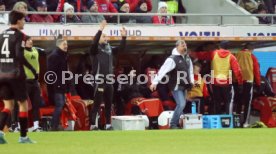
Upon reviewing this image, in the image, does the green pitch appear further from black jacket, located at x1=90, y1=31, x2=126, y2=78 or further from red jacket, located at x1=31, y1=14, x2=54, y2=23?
red jacket, located at x1=31, y1=14, x2=54, y2=23

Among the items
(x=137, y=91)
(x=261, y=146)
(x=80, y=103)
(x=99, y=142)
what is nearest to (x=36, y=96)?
(x=80, y=103)

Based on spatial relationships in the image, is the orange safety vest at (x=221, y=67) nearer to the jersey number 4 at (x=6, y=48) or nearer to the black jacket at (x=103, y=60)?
the black jacket at (x=103, y=60)

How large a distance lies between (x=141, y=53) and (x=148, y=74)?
75.7 inches

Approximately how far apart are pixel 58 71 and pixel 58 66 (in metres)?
0.15

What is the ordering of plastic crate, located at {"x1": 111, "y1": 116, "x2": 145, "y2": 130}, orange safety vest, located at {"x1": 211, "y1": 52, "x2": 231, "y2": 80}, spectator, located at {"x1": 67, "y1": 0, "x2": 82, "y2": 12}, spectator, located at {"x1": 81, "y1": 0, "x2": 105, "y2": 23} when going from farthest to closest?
spectator, located at {"x1": 67, "y1": 0, "x2": 82, "y2": 12}, spectator, located at {"x1": 81, "y1": 0, "x2": 105, "y2": 23}, orange safety vest, located at {"x1": 211, "y1": 52, "x2": 231, "y2": 80}, plastic crate, located at {"x1": 111, "y1": 116, "x2": 145, "y2": 130}

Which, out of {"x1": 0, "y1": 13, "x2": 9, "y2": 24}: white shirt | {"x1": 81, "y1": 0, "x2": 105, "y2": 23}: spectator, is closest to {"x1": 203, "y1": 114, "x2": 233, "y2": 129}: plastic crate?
{"x1": 81, "y1": 0, "x2": 105, "y2": 23}: spectator

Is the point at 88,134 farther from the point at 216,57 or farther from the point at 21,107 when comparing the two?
the point at 216,57

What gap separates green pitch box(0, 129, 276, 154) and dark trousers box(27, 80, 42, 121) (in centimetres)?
221

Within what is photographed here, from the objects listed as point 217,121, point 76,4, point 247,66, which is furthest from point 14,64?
point 247,66

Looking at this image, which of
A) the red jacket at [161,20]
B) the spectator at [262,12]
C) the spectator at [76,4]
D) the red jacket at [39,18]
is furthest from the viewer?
the spectator at [262,12]

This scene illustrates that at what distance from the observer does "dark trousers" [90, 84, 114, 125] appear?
2008 cm

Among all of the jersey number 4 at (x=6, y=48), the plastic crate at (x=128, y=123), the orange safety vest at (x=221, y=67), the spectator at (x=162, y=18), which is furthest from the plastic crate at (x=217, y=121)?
the jersey number 4 at (x=6, y=48)

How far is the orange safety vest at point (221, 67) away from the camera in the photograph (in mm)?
22344

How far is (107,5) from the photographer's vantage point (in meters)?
23.8
